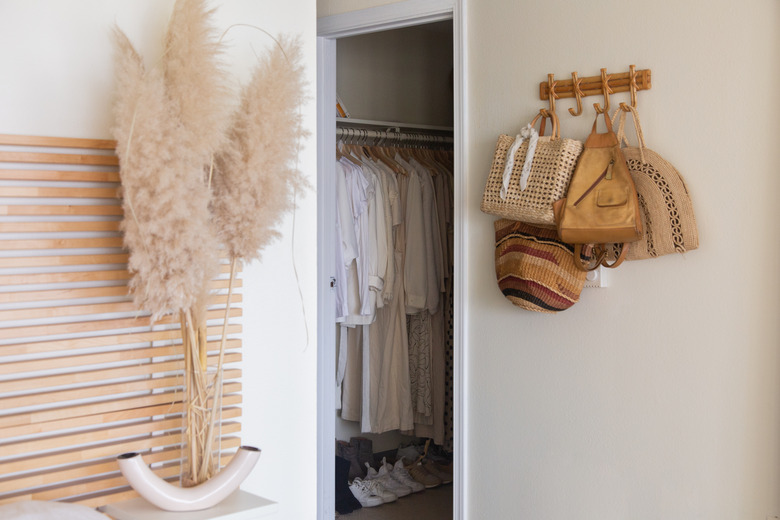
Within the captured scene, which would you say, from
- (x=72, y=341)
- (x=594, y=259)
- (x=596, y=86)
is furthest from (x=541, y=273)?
(x=72, y=341)

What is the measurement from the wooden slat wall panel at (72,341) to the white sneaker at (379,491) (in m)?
2.25

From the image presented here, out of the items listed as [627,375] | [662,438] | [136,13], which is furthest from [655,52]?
[136,13]

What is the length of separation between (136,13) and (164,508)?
4.13ft

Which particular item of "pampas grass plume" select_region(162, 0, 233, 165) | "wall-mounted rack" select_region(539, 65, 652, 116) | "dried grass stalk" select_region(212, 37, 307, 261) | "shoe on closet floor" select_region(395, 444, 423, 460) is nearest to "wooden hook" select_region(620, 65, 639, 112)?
"wall-mounted rack" select_region(539, 65, 652, 116)

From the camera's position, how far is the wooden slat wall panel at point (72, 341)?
1.91 metres

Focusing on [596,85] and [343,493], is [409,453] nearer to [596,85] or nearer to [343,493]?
[343,493]

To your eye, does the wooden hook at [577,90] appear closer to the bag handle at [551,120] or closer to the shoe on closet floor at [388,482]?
the bag handle at [551,120]

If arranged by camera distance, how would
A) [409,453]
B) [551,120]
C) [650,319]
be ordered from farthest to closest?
[409,453] → [551,120] → [650,319]

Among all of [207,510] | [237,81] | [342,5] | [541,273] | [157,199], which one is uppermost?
[342,5]

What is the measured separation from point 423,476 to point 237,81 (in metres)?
2.83

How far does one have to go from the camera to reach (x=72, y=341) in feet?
6.54

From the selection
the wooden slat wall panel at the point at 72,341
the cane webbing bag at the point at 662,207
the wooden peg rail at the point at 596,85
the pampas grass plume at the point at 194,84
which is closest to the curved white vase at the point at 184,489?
the wooden slat wall panel at the point at 72,341

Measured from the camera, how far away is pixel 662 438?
266 centimetres

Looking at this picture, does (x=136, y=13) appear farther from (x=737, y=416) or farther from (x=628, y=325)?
(x=737, y=416)
